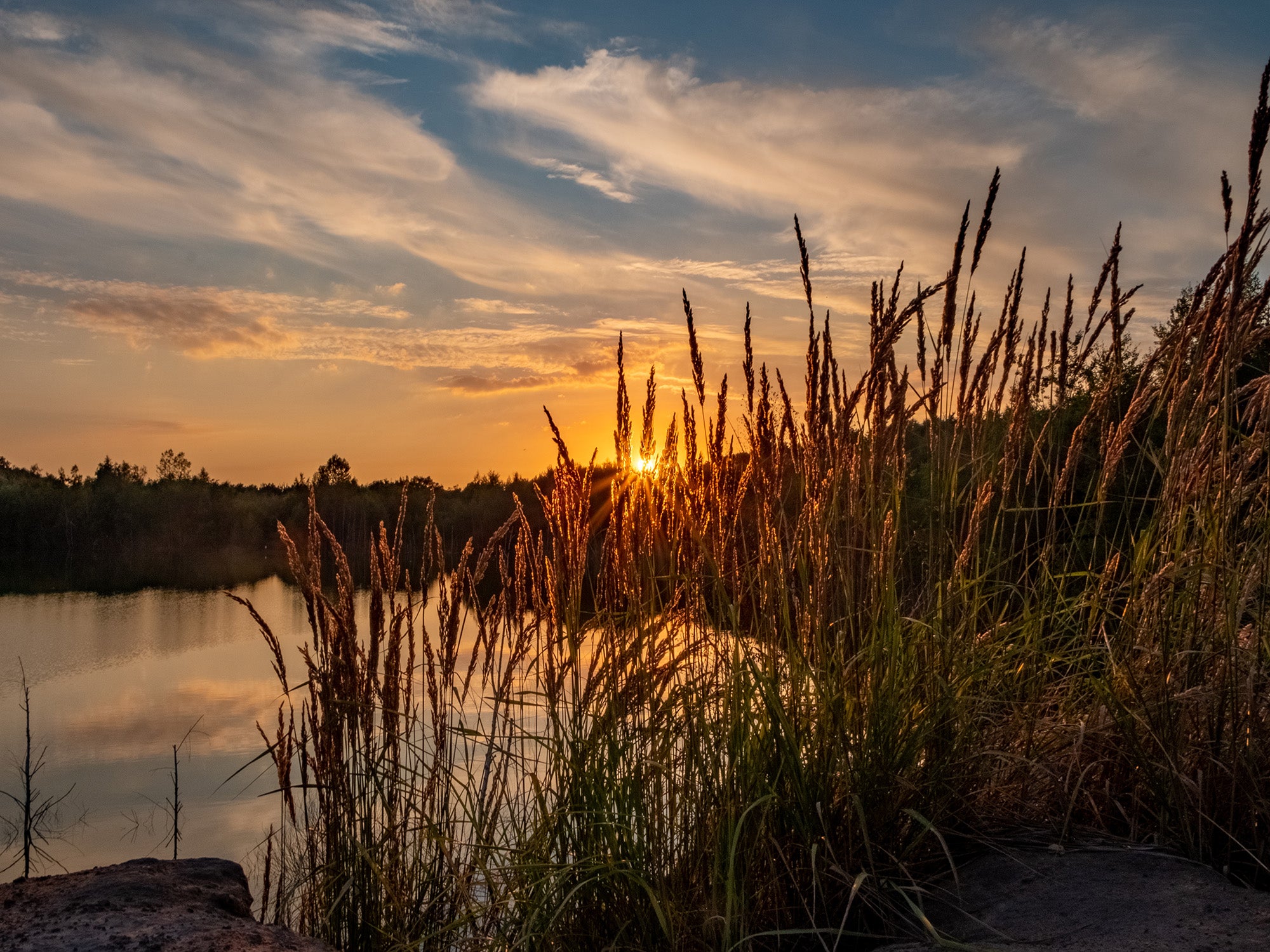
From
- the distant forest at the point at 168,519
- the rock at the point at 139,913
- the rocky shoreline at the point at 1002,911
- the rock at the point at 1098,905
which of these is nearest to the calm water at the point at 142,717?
the rock at the point at 139,913

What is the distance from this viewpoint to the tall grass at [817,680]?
86.0 inches

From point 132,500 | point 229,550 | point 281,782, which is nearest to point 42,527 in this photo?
point 132,500

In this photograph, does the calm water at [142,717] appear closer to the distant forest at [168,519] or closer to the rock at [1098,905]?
the rock at [1098,905]

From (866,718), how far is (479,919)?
5.21ft

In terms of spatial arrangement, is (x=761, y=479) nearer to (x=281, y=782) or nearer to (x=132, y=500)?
(x=281, y=782)

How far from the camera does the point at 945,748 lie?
2312 mm

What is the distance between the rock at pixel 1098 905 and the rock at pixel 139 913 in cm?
173

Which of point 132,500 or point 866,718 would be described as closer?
point 866,718

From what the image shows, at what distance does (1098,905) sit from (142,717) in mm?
13668

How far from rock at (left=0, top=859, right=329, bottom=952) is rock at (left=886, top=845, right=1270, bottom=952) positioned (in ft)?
5.69

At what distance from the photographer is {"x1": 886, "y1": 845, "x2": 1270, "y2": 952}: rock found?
1799 millimetres

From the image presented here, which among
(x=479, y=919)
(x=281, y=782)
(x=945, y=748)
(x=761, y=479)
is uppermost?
(x=761, y=479)

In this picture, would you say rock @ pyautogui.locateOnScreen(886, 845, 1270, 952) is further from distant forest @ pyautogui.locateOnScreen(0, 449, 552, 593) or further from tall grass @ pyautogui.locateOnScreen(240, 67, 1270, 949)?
distant forest @ pyautogui.locateOnScreen(0, 449, 552, 593)

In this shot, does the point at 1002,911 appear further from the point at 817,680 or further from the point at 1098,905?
the point at 817,680
